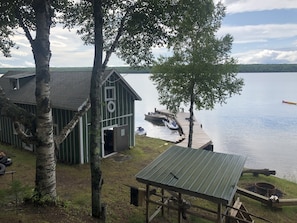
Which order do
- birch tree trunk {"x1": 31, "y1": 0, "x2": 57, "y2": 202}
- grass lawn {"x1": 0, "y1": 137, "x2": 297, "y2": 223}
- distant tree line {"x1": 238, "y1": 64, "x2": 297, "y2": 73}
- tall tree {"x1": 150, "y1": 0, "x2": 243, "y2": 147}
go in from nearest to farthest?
grass lawn {"x1": 0, "y1": 137, "x2": 297, "y2": 223} → birch tree trunk {"x1": 31, "y1": 0, "x2": 57, "y2": 202} → tall tree {"x1": 150, "y1": 0, "x2": 243, "y2": 147} → distant tree line {"x1": 238, "y1": 64, "x2": 297, "y2": 73}

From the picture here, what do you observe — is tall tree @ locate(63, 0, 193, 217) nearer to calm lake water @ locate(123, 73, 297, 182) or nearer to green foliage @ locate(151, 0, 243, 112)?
green foliage @ locate(151, 0, 243, 112)

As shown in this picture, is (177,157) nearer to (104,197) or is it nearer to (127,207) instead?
(127,207)

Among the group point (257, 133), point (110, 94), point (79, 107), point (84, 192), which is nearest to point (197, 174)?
point (84, 192)

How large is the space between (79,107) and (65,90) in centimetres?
294

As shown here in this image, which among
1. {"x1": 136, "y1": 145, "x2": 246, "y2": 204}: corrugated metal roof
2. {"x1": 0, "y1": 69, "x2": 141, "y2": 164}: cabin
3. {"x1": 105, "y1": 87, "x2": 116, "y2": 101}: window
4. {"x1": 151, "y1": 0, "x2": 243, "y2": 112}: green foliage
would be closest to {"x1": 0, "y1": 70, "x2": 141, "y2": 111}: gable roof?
{"x1": 0, "y1": 69, "x2": 141, "y2": 164}: cabin

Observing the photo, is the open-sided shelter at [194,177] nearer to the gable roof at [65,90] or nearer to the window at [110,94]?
the gable roof at [65,90]

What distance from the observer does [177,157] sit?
9.77m

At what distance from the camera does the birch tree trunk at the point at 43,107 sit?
7250mm

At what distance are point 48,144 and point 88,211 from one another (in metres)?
3.10

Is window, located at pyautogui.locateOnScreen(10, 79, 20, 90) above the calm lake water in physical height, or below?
above

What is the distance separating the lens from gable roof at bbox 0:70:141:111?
48.8 ft

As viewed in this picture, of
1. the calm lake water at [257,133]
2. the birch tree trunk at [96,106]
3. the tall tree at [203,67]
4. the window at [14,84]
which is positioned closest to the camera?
the birch tree trunk at [96,106]

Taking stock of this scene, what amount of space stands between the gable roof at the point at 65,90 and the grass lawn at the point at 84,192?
133 inches

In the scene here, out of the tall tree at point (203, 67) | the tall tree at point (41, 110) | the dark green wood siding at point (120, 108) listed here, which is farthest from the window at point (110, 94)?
the tall tree at point (41, 110)
